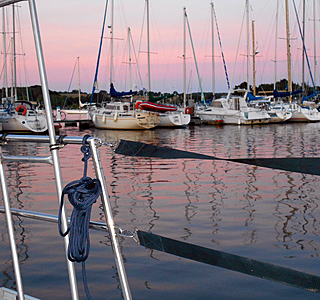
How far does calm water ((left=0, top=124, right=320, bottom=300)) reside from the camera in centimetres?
505

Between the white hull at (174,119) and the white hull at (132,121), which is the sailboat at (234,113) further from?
the white hull at (132,121)

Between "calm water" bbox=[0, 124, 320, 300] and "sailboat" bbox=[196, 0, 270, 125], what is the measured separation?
3298 cm

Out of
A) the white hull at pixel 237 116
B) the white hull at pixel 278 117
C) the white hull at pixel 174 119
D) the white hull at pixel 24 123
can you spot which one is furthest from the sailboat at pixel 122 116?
the white hull at pixel 278 117

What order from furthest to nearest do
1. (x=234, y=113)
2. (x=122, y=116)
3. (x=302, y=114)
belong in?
(x=302, y=114)
(x=234, y=113)
(x=122, y=116)

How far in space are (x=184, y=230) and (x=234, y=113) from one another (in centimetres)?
4083

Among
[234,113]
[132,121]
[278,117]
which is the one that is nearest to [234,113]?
[234,113]

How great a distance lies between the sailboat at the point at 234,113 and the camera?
46.6 metres

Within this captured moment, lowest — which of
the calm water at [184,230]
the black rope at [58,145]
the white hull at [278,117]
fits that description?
the calm water at [184,230]

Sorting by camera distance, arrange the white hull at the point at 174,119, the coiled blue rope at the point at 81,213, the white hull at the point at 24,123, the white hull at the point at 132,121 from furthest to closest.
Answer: the white hull at the point at 174,119, the white hull at the point at 132,121, the white hull at the point at 24,123, the coiled blue rope at the point at 81,213

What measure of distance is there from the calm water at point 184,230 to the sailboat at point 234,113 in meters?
33.0

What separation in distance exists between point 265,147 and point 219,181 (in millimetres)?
11127

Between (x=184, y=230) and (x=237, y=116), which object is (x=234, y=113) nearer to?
(x=237, y=116)

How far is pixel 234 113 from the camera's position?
154ft

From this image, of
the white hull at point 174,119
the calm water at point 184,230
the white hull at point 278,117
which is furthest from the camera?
the white hull at point 278,117
